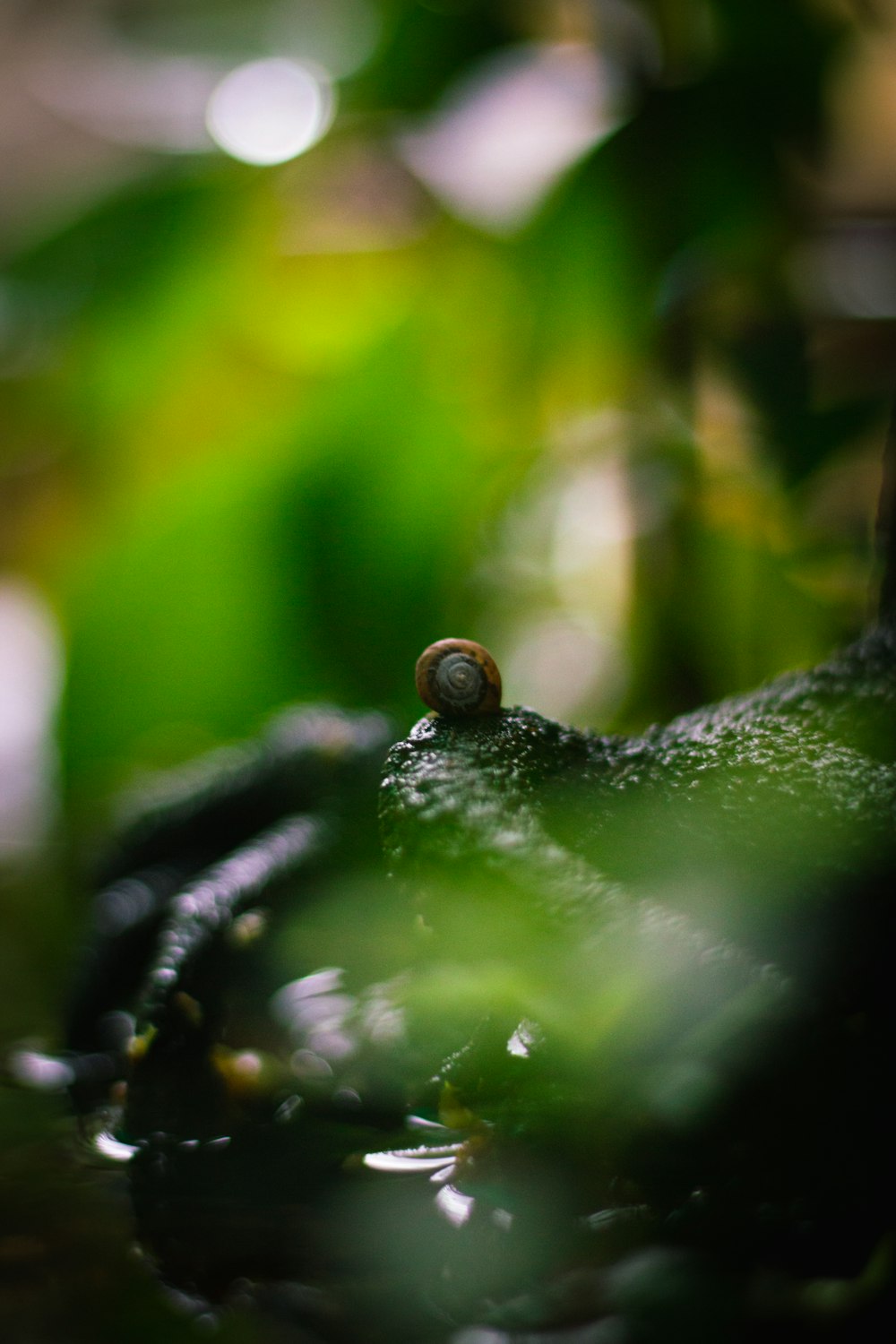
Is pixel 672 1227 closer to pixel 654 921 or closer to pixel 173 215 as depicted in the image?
pixel 654 921

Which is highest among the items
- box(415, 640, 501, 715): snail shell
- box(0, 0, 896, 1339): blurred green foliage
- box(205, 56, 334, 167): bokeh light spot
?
box(205, 56, 334, 167): bokeh light spot

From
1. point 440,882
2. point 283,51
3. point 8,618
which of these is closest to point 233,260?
point 283,51

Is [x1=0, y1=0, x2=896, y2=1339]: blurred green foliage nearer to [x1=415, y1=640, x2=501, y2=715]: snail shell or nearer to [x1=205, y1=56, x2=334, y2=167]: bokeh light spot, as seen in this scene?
[x1=205, y1=56, x2=334, y2=167]: bokeh light spot

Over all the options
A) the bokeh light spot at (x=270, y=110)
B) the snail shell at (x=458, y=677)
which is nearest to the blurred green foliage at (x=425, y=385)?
the bokeh light spot at (x=270, y=110)

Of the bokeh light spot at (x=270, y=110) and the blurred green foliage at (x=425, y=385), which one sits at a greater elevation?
the bokeh light spot at (x=270, y=110)

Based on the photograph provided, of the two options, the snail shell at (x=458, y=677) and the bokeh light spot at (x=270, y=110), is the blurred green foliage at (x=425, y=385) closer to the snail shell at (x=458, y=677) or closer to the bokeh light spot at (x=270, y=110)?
the bokeh light spot at (x=270, y=110)

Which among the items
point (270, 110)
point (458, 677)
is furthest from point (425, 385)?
point (458, 677)

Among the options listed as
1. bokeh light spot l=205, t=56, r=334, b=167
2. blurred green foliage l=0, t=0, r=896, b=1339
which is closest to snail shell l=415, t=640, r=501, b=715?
blurred green foliage l=0, t=0, r=896, b=1339
